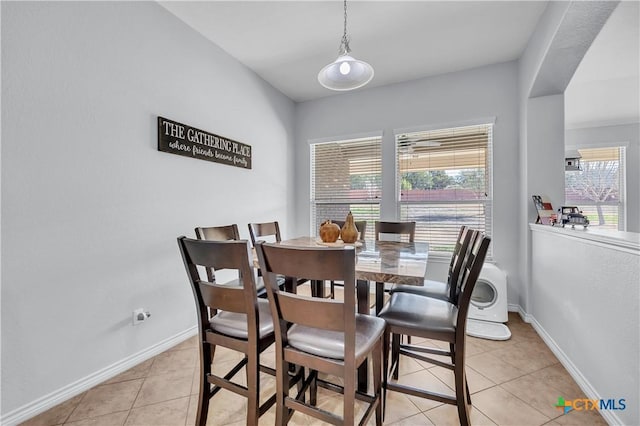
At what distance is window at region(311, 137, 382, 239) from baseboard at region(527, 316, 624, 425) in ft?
6.78

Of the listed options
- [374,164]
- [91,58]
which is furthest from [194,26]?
[374,164]

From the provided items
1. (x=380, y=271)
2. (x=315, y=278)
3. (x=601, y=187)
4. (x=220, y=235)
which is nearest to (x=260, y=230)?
(x=220, y=235)

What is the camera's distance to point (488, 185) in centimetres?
312

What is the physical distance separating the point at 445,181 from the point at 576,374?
213 centimetres

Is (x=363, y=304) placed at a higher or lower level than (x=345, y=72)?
lower

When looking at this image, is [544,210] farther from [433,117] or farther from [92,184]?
[92,184]

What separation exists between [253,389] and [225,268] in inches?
24.0

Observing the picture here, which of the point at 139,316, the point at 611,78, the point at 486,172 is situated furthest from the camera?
the point at 611,78

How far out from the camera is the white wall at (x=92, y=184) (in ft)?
4.84

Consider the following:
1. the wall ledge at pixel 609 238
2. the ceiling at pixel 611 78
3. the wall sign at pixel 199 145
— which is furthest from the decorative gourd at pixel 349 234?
the ceiling at pixel 611 78

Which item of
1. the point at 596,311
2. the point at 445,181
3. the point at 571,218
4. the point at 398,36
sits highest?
the point at 398,36

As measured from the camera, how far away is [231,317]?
142cm

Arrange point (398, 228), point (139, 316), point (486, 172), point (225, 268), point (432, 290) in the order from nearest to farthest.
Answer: point (225, 268), point (432, 290), point (139, 316), point (398, 228), point (486, 172)

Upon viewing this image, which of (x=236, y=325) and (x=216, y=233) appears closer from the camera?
(x=236, y=325)
